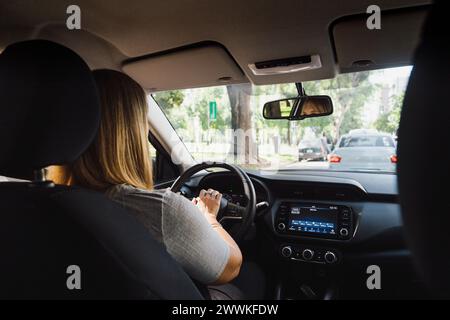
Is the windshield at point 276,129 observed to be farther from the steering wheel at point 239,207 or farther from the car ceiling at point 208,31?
the car ceiling at point 208,31

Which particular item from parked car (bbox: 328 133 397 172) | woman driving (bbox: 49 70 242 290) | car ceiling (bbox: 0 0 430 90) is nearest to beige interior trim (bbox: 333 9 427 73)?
car ceiling (bbox: 0 0 430 90)

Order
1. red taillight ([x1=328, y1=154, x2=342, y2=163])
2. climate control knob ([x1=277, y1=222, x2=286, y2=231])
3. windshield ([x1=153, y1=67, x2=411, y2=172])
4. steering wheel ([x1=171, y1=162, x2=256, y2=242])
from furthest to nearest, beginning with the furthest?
1. red taillight ([x1=328, y1=154, x2=342, y2=163])
2. windshield ([x1=153, y1=67, x2=411, y2=172])
3. climate control knob ([x1=277, y1=222, x2=286, y2=231])
4. steering wheel ([x1=171, y1=162, x2=256, y2=242])

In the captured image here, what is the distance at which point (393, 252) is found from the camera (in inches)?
109

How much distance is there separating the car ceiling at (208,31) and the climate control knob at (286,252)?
133 centimetres

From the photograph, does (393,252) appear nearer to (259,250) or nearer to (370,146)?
(259,250)

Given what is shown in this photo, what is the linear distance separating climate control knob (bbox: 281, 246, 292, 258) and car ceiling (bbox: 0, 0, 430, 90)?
1.33 m

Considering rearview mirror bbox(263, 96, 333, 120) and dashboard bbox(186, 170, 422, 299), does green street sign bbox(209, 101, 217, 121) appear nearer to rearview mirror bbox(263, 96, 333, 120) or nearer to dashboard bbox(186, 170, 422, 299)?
rearview mirror bbox(263, 96, 333, 120)

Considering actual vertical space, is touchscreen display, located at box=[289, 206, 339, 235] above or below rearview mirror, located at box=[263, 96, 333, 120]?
below

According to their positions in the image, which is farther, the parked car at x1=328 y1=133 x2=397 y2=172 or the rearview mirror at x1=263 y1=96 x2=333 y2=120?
the parked car at x1=328 y1=133 x2=397 y2=172

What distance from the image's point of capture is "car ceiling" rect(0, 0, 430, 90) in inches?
82.7

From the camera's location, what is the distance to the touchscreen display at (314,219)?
292 cm

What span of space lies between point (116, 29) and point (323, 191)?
1.89 m

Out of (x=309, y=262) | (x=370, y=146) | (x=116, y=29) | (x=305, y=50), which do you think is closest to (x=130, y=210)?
(x=116, y=29)

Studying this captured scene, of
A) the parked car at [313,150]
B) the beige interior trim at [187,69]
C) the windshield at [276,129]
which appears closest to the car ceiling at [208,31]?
the beige interior trim at [187,69]
